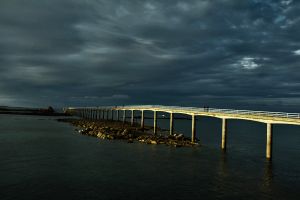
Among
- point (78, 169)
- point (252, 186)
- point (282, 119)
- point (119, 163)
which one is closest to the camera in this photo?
point (252, 186)

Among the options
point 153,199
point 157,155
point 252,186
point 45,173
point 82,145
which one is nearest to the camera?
point 153,199

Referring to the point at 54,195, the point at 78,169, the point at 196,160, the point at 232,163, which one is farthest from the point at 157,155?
the point at 54,195

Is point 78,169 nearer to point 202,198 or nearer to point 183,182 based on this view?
point 183,182

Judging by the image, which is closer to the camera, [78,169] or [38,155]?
[78,169]

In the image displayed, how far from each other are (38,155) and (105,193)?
20.8m

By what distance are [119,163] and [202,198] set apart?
50.4 feet

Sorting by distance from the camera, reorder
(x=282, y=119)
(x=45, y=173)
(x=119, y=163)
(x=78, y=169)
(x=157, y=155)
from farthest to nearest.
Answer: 1. (x=157, y=155)
2. (x=282, y=119)
3. (x=119, y=163)
4. (x=78, y=169)
5. (x=45, y=173)

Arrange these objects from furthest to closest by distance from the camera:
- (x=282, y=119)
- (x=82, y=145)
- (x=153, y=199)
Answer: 1. (x=82, y=145)
2. (x=282, y=119)
3. (x=153, y=199)

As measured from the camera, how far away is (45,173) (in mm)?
32250

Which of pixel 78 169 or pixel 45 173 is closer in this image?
pixel 45 173

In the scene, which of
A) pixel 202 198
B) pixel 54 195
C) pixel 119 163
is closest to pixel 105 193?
pixel 54 195

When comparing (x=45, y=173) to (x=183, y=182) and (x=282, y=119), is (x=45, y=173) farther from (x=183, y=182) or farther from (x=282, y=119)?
(x=282, y=119)

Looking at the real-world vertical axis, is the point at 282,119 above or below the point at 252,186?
above

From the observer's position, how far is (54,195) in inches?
989
